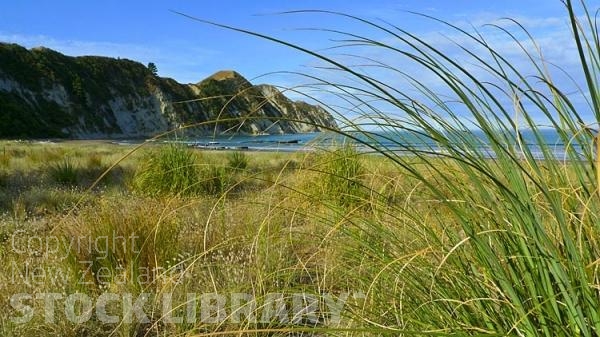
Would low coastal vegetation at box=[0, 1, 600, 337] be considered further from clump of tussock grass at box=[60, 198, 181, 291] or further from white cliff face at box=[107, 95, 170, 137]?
white cliff face at box=[107, 95, 170, 137]

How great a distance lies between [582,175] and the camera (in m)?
1.44

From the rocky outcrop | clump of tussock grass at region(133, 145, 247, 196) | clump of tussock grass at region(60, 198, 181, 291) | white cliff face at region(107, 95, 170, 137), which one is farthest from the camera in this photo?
white cliff face at region(107, 95, 170, 137)

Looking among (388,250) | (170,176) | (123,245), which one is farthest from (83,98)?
(388,250)

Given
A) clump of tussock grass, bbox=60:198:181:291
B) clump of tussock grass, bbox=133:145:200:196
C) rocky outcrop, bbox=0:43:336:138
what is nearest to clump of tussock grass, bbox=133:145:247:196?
clump of tussock grass, bbox=133:145:200:196

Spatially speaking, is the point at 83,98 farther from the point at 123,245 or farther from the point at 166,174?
the point at 123,245

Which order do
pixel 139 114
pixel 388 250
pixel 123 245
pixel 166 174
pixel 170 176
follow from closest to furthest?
1. pixel 388 250
2. pixel 123 245
3. pixel 166 174
4. pixel 170 176
5. pixel 139 114

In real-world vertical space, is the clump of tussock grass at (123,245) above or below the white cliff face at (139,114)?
below

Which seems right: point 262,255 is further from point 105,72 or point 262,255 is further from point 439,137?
point 105,72

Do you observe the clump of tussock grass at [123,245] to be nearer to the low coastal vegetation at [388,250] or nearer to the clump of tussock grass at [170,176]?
the low coastal vegetation at [388,250]

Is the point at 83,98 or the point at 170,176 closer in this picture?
the point at 170,176

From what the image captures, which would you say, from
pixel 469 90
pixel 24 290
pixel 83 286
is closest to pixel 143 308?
pixel 83 286

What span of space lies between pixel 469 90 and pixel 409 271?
1.68 feet

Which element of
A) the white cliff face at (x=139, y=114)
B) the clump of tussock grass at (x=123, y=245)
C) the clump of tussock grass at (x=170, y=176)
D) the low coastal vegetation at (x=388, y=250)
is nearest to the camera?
the low coastal vegetation at (x=388, y=250)

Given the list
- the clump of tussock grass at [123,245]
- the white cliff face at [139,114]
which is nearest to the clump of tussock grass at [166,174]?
the clump of tussock grass at [123,245]
